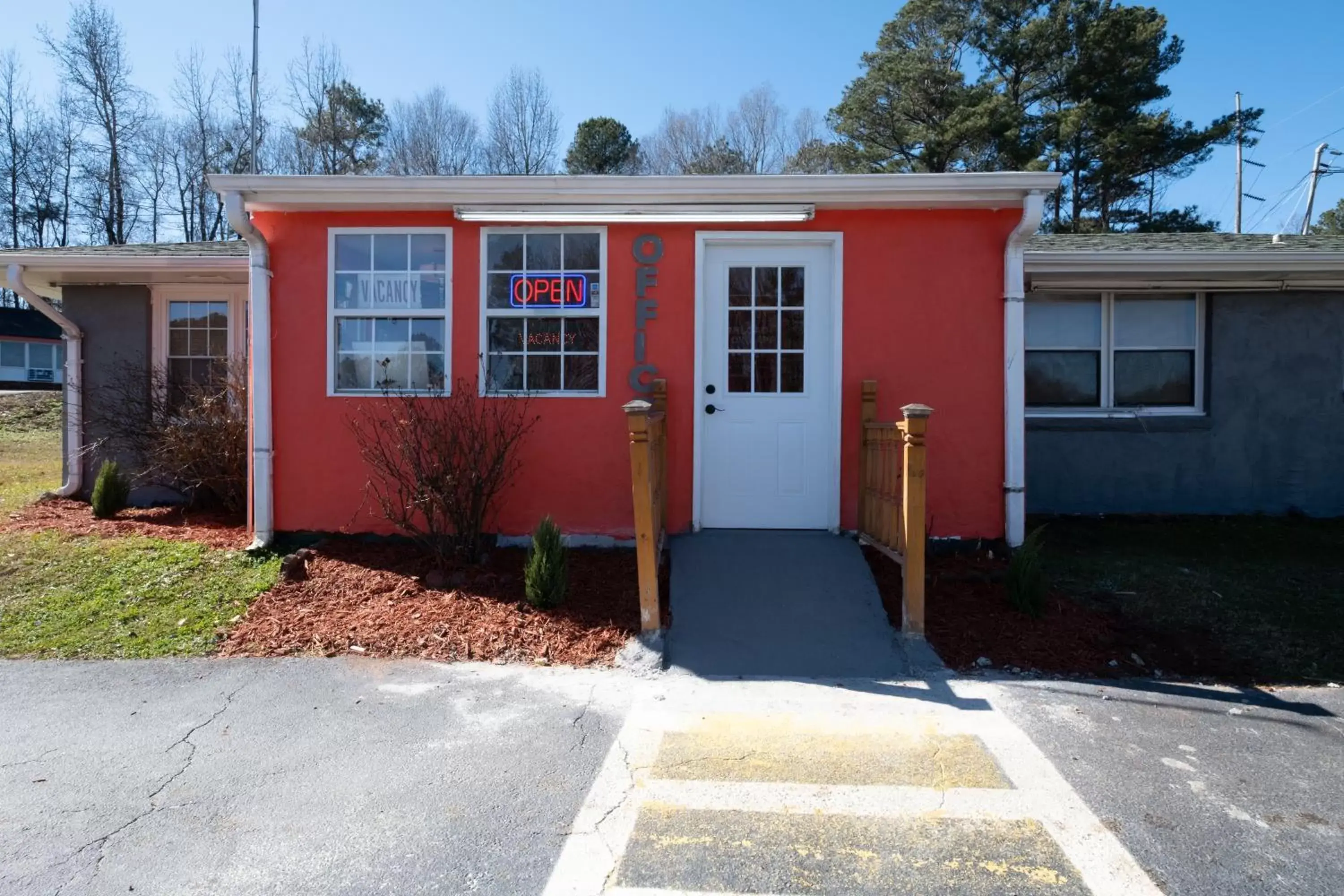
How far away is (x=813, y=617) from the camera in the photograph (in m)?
5.33

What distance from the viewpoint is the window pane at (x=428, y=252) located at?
6.71m

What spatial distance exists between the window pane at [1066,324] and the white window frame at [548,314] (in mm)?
4693

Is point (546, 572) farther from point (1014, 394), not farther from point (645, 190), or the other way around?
point (1014, 394)

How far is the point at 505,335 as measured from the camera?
6.70 m

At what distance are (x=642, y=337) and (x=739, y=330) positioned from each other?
2.61 ft

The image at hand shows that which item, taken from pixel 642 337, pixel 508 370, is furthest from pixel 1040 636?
pixel 508 370

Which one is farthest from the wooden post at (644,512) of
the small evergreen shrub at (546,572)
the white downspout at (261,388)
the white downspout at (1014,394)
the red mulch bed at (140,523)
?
the red mulch bed at (140,523)

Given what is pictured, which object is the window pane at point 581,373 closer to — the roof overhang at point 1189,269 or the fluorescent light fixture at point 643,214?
the fluorescent light fixture at point 643,214

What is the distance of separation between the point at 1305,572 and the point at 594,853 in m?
6.33

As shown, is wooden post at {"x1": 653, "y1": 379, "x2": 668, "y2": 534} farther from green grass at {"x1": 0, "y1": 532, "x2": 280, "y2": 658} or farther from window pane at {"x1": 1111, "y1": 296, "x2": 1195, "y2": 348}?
window pane at {"x1": 1111, "y1": 296, "x2": 1195, "y2": 348}

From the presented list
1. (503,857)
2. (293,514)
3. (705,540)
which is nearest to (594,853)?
(503,857)

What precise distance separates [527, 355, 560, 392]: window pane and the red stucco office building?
0.02m

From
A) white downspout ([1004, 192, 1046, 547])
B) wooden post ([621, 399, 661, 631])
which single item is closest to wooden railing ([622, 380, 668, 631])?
wooden post ([621, 399, 661, 631])

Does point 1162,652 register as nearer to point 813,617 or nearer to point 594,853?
point 813,617
